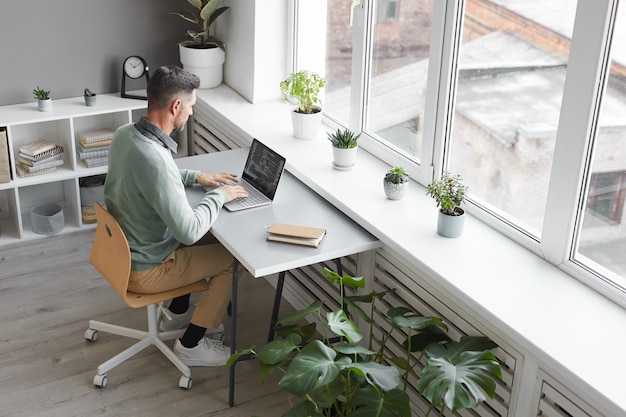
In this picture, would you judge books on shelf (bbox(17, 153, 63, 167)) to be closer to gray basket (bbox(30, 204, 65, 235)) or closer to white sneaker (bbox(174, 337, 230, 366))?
gray basket (bbox(30, 204, 65, 235))

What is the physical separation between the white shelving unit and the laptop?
1.37m

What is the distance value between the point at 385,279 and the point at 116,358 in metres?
1.18

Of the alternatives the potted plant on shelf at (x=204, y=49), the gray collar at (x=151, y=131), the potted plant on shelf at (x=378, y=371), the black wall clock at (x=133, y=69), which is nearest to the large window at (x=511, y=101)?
the potted plant on shelf at (x=378, y=371)

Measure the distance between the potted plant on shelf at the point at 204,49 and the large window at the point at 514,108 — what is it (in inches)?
43.8

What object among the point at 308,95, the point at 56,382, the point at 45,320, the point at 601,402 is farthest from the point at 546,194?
the point at 45,320

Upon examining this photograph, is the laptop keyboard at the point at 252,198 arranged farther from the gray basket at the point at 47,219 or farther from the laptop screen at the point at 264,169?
the gray basket at the point at 47,219

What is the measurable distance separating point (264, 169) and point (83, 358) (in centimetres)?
115

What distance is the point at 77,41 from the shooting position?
15.1ft

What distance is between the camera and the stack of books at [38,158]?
14.5 feet

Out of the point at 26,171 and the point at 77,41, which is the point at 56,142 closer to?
the point at 26,171

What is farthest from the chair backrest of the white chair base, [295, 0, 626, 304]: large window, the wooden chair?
[295, 0, 626, 304]: large window

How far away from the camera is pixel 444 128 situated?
3281 millimetres

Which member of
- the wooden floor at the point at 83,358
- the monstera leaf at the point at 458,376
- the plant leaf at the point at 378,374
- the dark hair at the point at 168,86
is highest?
the dark hair at the point at 168,86

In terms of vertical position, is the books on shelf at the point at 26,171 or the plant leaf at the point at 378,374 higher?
the plant leaf at the point at 378,374
